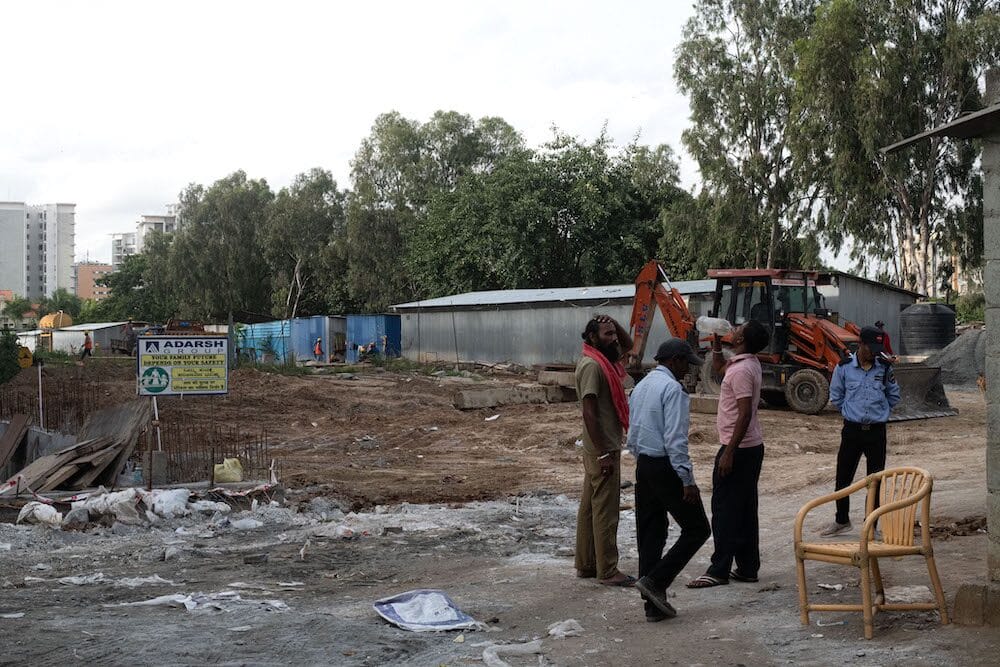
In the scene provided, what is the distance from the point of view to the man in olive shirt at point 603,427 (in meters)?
6.65

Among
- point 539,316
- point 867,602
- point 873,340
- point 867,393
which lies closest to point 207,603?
point 867,602

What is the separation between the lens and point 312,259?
60.2m

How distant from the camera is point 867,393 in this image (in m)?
7.77

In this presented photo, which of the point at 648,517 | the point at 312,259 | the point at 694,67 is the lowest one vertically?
the point at 648,517

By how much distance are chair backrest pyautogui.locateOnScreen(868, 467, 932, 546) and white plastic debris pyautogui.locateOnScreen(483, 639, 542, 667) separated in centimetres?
204

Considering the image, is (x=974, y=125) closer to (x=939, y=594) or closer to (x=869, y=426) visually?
(x=939, y=594)

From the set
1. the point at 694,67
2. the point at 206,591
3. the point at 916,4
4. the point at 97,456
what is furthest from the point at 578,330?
the point at 206,591

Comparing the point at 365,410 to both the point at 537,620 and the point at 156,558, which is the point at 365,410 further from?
the point at 537,620

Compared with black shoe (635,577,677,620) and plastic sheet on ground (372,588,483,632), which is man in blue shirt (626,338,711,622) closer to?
black shoe (635,577,677,620)

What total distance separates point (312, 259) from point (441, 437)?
43.9 m

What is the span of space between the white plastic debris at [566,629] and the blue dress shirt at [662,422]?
105 cm

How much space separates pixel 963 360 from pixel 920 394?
11.4 m

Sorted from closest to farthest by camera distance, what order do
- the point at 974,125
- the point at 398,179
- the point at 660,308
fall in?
the point at 974,125, the point at 660,308, the point at 398,179

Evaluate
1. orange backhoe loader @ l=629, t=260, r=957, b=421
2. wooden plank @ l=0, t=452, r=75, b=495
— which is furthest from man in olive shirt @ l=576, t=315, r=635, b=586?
orange backhoe loader @ l=629, t=260, r=957, b=421
